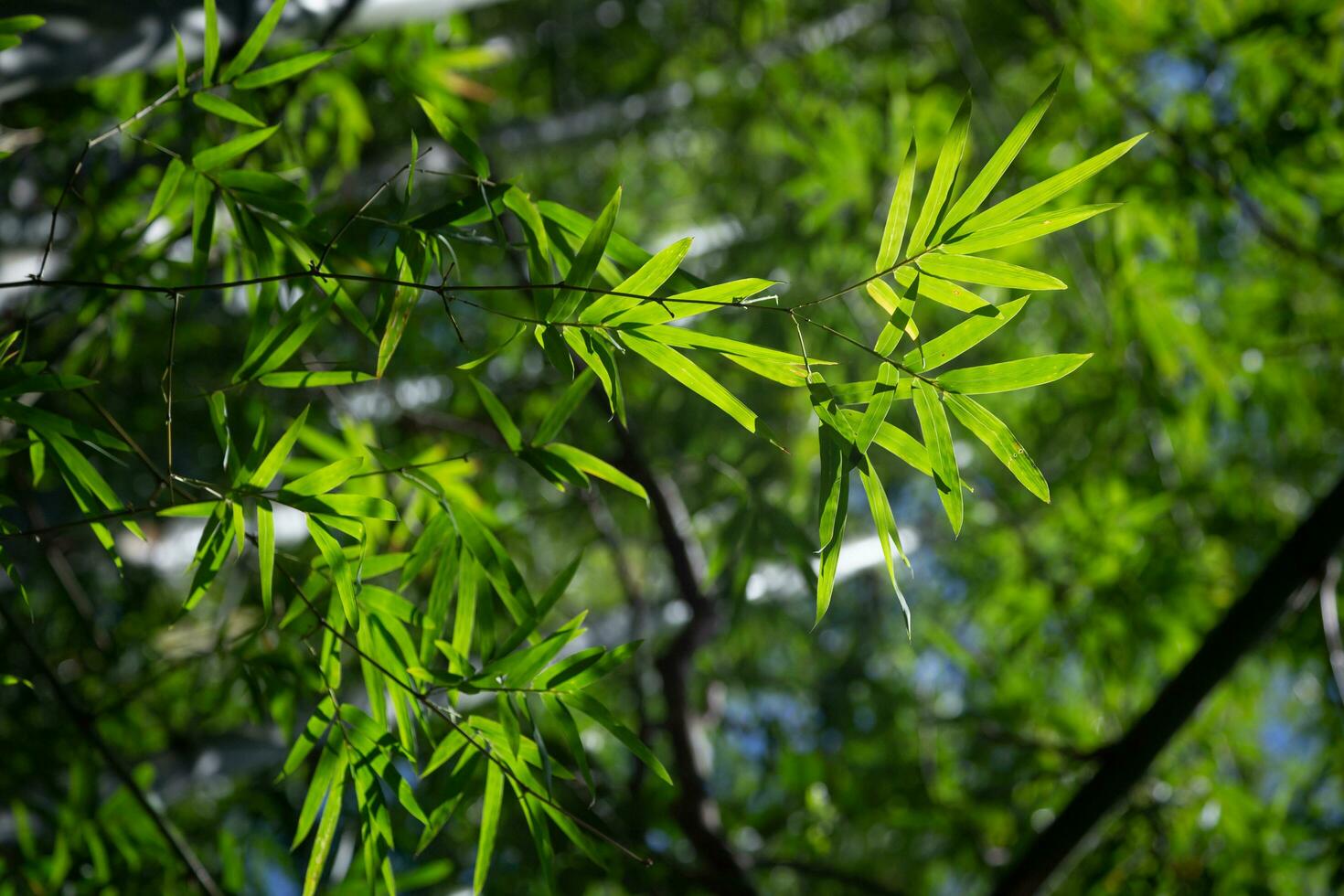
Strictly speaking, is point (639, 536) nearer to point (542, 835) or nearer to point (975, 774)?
point (975, 774)

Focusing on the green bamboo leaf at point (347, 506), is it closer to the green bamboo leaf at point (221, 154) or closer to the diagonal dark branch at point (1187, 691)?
the green bamboo leaf at point (221, 154)

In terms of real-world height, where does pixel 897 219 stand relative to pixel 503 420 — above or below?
above

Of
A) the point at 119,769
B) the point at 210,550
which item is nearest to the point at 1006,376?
the point at 210,550

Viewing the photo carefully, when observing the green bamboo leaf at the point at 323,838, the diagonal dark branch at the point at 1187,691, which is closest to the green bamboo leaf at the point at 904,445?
the green bamboo leaf at the point at 323,838

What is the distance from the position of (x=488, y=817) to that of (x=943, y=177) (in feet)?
1.79

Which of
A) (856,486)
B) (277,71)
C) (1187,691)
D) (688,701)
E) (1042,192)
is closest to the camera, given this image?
(1042,192)

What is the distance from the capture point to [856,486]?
2.95 meters

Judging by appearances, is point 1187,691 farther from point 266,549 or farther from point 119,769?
point 119,769

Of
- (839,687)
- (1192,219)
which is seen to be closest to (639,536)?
(839,687)

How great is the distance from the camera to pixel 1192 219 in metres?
2.12

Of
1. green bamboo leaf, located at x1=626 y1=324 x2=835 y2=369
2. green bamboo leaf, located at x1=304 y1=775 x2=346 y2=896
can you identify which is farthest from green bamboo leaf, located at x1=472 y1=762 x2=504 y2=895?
green bamboo leaf, located at x1=626 y1=324 x2=835 y2=369

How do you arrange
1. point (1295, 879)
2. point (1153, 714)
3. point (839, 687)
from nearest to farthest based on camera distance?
point (1153, 714) < point (1295, 879) < point (839, 687)

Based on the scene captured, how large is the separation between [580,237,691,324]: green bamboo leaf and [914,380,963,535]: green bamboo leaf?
0.52 ft

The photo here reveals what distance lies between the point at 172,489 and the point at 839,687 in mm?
2561
